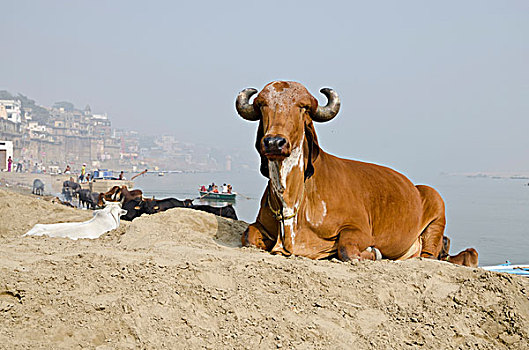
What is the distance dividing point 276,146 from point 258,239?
135cm

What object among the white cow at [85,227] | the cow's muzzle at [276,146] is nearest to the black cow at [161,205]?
the white cow at [85,227]

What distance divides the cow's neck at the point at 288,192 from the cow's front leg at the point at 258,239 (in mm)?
298

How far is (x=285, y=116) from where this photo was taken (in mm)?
4883

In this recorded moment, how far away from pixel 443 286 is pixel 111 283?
2474 millimetres

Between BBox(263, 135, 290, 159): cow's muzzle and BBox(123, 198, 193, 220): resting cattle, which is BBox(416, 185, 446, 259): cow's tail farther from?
BBox(123, 198, 193, 220): resting cattle

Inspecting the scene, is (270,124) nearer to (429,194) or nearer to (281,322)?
(281,322)

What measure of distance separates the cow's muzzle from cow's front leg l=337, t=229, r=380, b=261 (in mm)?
1142

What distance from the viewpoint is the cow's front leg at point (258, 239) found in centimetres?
540

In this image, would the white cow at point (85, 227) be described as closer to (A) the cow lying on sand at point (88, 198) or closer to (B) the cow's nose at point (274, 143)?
(B) the cow's nose at point (274, 143)

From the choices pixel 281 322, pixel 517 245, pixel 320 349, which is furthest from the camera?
pixel 517 245

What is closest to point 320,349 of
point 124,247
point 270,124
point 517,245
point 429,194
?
point 270,124

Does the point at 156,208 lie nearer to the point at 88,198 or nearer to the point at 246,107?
the point at 246,107

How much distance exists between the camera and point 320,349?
9.43 feet

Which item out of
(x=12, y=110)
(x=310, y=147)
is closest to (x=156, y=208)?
(x=310, y=147)
